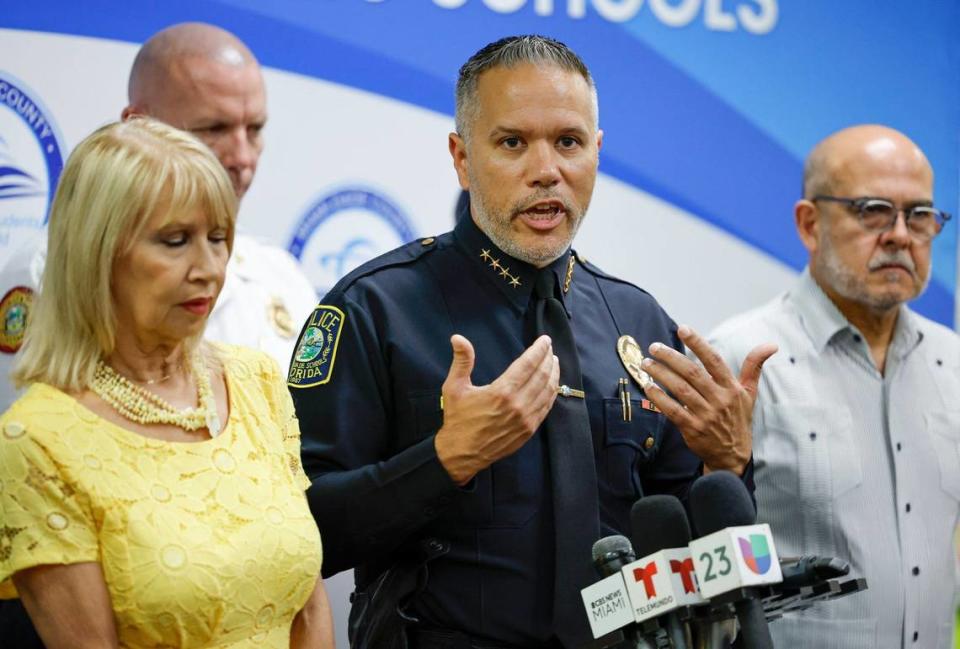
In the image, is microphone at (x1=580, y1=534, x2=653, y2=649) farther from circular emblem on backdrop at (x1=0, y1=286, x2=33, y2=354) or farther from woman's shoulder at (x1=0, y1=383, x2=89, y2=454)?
circular emblem on backdrop at (x1=0, y1=286, x2=33, y2=354)

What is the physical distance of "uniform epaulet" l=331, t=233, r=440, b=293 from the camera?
2.84 metres

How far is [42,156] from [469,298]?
4.24 feet

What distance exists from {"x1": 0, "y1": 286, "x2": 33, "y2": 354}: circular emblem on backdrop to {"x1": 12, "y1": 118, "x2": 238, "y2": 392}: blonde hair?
0.94m

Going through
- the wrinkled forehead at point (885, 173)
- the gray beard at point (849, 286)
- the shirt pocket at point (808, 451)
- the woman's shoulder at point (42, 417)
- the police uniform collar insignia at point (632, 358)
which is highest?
the wrinkled forehead at point (885, 173)

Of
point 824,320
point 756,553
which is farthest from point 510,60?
point 824,320

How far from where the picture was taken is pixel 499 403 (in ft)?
8.07

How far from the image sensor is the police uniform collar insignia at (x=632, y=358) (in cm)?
291

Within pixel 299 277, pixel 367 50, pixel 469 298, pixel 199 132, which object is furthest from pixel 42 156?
pixel 469 298

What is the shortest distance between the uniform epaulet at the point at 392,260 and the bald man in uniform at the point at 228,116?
23.5 inches

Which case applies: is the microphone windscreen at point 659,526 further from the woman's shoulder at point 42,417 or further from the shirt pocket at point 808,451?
the shirt pocket at point 808,451

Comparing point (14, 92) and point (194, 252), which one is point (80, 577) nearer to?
point (194, 252)

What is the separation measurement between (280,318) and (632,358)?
3.27 feet

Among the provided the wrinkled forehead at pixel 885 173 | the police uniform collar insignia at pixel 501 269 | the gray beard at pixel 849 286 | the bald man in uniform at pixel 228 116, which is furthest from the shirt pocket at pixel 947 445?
the bald man in uniform at pixel 228 116

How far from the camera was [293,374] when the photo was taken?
2.78 metres
